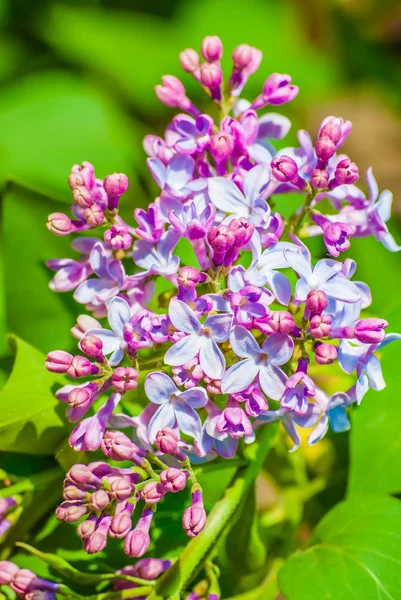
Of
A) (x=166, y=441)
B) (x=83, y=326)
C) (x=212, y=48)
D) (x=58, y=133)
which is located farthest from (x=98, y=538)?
(x=58, y=133)

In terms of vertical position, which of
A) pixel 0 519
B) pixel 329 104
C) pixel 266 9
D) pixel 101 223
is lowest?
pixel 329 104

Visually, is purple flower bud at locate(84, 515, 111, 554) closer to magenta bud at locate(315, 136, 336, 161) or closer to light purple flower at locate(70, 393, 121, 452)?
light purple flower at locate(70, 393, 121, 452)

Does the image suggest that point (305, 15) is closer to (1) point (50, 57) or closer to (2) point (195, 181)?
(1) point (50, 57)

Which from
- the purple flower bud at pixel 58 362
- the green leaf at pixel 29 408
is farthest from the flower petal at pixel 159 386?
the green leaf at pixel 29 408

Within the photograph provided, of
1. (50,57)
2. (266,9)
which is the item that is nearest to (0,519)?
(50,57)

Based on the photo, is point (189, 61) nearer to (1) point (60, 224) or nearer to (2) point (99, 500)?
(1) point (60, 224)

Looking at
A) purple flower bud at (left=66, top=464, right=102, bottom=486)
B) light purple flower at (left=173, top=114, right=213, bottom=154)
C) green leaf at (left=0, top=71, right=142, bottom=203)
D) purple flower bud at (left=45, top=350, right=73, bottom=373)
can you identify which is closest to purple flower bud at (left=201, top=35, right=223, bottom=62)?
light purple flower at (left=173, top=114, right=213, bottom=154)

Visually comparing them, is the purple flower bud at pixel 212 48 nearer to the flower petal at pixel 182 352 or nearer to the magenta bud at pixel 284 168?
the magenta bud at pixel 284 168
